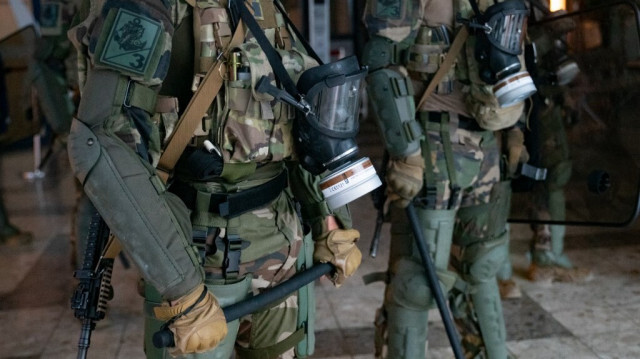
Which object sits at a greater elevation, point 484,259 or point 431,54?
point 431,54

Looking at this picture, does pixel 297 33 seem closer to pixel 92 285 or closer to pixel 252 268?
pixel 252 268

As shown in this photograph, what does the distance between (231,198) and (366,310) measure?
2.33 metres

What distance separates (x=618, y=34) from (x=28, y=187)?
20.9 ft

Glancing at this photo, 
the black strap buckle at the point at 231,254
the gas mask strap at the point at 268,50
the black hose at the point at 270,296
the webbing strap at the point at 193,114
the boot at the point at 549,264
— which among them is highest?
the gas mask strap at the point at 268,50

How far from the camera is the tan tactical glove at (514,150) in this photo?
10.2ft

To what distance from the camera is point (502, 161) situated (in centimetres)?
305

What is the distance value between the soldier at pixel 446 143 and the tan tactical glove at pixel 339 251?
649 millimetres

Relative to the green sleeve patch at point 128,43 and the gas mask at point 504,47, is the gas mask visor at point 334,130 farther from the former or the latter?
the gas mask at point 504,47

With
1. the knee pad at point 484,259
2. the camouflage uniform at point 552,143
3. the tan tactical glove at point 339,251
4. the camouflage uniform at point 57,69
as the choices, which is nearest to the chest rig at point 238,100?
the tan tactical glove at point 339,251

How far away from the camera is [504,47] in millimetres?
2551

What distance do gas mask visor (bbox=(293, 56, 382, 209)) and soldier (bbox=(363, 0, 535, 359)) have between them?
836 mm

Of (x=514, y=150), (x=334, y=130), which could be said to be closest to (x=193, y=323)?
(x=334, y=130)

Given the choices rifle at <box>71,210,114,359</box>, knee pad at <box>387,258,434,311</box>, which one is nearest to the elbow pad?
knee pad at <box>387,258,434,311</box>

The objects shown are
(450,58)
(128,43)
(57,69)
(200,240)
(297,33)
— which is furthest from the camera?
(57,69)
